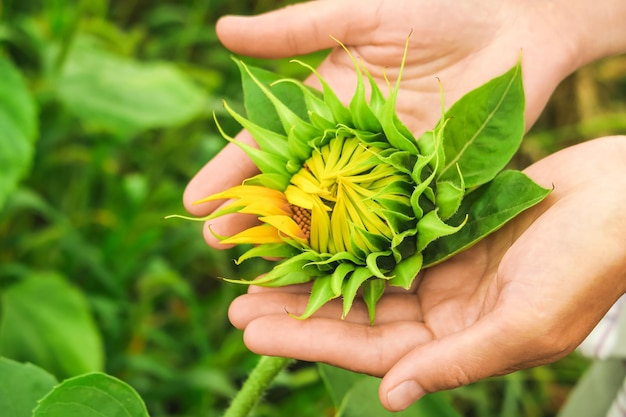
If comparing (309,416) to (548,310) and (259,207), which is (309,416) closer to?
(259,207)

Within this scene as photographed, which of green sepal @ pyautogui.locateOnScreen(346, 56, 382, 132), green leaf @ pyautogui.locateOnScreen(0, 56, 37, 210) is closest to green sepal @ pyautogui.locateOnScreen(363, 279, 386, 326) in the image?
green sepal @ pyautogui.locateOnScreen(346, 56, 382, 132)

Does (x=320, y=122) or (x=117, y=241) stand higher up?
(x=320, y=122)

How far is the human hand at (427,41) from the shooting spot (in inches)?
53.0

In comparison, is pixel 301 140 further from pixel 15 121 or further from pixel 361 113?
pixel 15 121

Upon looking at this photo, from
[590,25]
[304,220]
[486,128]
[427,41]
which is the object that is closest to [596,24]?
[590,25]

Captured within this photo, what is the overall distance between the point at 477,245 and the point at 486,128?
18cm

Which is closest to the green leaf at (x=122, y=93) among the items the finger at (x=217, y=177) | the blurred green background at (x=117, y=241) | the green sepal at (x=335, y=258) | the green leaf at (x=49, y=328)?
the blurred green background at (x=117, y=241)

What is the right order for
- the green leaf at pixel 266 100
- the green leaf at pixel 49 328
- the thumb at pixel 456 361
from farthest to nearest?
the green leaf at pixel 49 328, the green leaf at pixel 266 100, the thumb at pixel 456 361

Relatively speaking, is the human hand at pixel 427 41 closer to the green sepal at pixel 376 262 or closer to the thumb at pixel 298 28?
the thumb at pixel 298 28

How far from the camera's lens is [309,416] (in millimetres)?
1892

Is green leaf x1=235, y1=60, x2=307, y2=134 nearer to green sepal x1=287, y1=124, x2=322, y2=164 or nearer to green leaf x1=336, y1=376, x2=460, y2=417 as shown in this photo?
green sepal x1=287, y1=124, x2=322, y2=164

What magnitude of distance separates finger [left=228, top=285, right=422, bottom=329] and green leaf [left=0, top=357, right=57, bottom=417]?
0.27 meters

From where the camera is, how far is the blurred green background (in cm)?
162

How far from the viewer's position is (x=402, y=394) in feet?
3.12
